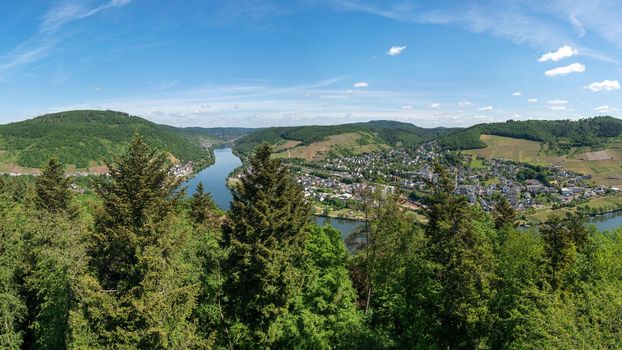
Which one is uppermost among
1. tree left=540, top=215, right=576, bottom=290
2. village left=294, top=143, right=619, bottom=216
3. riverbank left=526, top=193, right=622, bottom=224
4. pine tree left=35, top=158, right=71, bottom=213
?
pine tree left=35, top=158, right=71, bottom=213

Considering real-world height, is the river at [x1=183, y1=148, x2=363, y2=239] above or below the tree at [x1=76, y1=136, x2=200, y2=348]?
below

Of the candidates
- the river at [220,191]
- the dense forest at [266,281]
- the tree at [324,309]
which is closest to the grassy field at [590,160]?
the river at [220,191]

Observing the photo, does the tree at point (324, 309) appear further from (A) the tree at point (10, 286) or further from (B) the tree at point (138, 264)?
(A) the tree at point (10, 286)

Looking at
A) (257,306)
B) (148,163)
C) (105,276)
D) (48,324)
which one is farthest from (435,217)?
(48,324)

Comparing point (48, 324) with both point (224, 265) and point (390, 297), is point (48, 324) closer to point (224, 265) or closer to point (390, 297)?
point (224, 265)

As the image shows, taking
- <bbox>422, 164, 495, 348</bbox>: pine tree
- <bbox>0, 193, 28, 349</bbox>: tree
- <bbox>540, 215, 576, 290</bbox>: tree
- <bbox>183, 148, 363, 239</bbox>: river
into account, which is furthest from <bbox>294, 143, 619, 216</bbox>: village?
<bbox>0, 193, 28, 349</bbox>: tree

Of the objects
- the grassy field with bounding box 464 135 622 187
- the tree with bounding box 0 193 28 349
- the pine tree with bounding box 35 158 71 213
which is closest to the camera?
the tree with bounding box 0 193 28 349

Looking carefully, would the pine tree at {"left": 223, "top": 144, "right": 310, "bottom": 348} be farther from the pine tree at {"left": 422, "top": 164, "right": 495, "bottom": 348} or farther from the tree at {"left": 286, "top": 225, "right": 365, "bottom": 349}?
the pine tree at {"left": 422, "top": 164, "right": 495, "bottom": 348}
